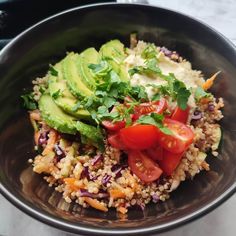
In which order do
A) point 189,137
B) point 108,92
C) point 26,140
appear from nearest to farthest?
point 189,137, point 108,92, point 26,140

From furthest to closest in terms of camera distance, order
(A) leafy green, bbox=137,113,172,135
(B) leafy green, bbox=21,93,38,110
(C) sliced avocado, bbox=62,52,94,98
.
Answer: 1. (B) leafy green, bbox=21,93,38,110
2. (C) sliced avocado, bbox=62,52,94,98
3. (A) leafy green, bbox=137,113,172,135

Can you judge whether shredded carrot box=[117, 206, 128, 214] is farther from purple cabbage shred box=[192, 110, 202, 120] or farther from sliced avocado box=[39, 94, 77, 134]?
purple cabbage shred box=[192, 110, 202, 120]

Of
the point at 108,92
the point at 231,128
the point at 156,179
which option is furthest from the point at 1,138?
the point at 231,128

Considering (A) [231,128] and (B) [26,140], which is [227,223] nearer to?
(A) [231,128]

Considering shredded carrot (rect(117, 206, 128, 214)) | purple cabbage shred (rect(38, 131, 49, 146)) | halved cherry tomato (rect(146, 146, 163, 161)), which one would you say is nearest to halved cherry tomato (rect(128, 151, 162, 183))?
halved cherry tomato (rect(146, 146, 163, 161))

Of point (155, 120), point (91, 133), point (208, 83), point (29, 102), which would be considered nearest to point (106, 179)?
point (91, 133)
